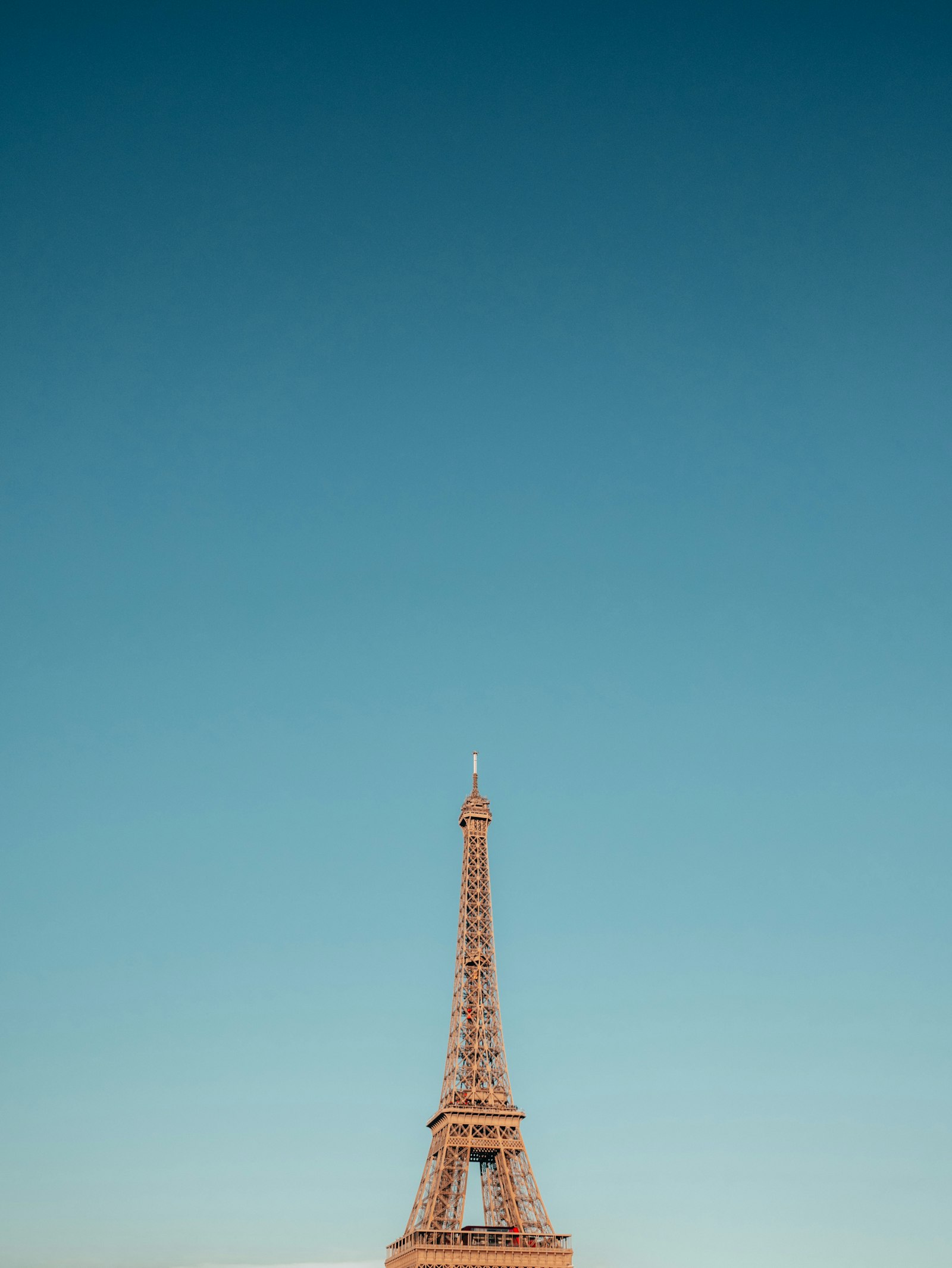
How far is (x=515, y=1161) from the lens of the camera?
12481 centimetres

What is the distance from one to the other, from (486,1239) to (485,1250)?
1472 mm

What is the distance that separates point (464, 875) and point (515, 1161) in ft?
95.2

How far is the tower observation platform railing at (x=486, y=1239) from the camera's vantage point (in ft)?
385

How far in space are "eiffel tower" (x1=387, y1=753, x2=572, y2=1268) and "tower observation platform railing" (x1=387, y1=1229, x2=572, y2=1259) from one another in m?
0.09

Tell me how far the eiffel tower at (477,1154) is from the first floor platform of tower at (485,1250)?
76 mm

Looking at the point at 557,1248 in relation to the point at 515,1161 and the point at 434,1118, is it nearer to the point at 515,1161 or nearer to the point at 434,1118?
the point at 515,1161

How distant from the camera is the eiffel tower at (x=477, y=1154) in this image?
387ft

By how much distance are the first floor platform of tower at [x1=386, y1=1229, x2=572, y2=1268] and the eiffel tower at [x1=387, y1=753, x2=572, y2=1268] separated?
76 millimetres

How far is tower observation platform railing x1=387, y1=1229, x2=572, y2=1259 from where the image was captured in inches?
4619

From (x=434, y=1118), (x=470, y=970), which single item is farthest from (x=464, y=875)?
(x=434, y=1118)

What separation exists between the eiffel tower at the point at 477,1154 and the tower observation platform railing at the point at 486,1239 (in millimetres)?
85

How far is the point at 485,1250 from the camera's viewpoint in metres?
117

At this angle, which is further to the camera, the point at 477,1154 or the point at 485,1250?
the point at 477,1154

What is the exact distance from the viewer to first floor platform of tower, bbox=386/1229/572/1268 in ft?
381
